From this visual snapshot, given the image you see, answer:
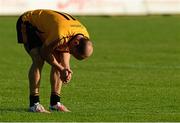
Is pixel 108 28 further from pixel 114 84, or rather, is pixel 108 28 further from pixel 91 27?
pixel 114 84

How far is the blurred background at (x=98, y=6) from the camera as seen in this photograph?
35.2 metres

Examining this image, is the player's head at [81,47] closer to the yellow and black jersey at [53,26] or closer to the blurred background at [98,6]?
Answer: the yellow and black jersey at [53,26]

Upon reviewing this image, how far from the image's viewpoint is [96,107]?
489 inches

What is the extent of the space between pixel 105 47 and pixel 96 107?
1238cm

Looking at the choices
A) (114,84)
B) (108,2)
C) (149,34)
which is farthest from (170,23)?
(114,84)

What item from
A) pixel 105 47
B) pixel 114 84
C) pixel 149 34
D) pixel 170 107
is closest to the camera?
pixel 170 107

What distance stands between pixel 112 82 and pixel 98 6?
20697mm

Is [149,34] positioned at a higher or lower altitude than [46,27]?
higher

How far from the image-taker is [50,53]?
1162cm

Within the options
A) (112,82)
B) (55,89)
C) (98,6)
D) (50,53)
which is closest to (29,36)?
(50,53)

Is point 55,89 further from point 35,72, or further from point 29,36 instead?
point 29,36

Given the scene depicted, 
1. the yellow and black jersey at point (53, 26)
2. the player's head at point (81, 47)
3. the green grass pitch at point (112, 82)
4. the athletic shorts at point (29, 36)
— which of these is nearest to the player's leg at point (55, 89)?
the green grass pitch at point (112, 82)

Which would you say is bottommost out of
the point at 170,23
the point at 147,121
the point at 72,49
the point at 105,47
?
the point at 147,121

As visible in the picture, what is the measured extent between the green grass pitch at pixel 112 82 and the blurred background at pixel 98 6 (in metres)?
6.15
